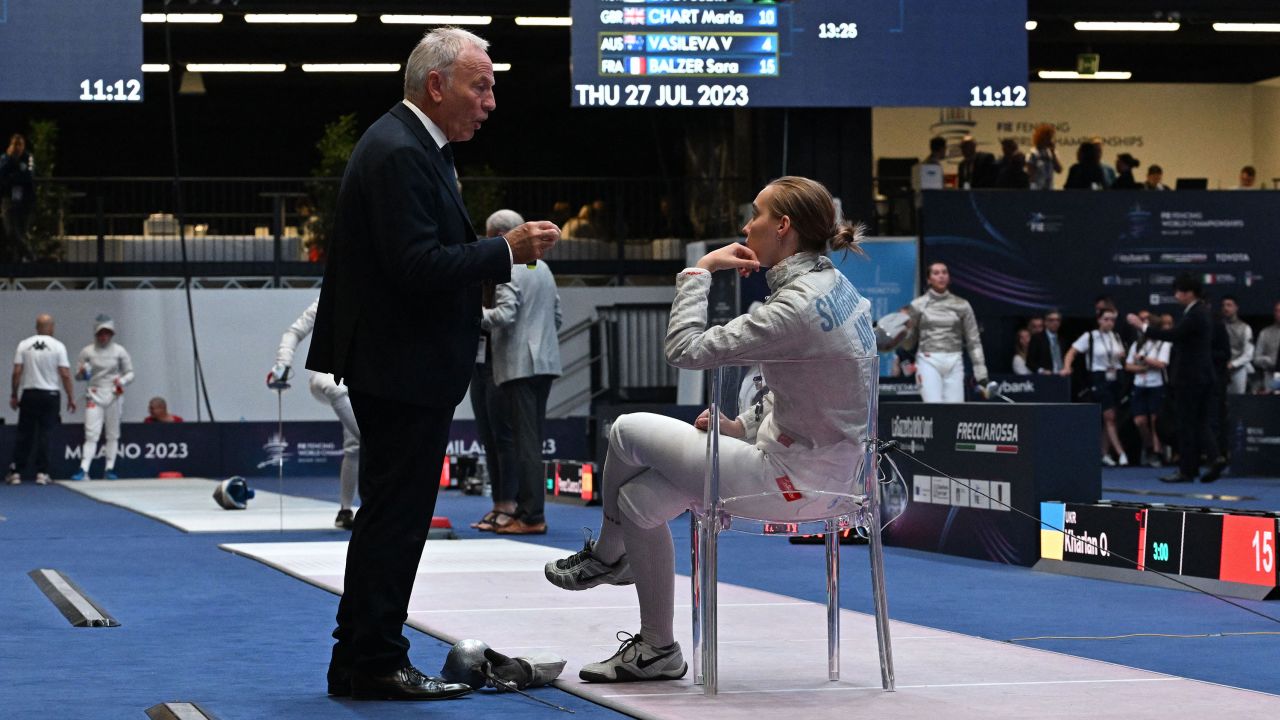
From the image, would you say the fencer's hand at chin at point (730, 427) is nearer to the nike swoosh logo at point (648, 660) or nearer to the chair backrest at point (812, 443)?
the chair backrest at point (812, 443)

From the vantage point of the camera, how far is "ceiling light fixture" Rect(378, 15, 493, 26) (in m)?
18.7

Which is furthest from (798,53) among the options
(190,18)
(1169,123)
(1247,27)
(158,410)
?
(1169,123)

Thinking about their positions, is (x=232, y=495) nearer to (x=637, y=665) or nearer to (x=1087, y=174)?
(x=637, y=665)

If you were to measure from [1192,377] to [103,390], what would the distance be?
10.4m

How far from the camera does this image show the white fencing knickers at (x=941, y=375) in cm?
1344

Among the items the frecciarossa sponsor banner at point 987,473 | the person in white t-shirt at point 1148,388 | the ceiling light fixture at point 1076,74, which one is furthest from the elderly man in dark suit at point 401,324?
the ceiling light fixture at point 1076,74

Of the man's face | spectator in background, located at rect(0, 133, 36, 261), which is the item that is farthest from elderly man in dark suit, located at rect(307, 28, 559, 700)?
spectator in background, located at rect(0, 133, 36, 261)

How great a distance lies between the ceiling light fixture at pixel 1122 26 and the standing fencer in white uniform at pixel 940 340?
924 cm

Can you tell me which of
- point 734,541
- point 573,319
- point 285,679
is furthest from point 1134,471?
point 285,679

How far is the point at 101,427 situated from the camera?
16781 millimetres

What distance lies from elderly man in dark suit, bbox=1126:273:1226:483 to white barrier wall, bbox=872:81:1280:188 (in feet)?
36.3

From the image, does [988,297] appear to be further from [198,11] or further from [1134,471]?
[198,11]

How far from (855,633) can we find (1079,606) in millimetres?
1266

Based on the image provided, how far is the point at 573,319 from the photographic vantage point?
19906mm
